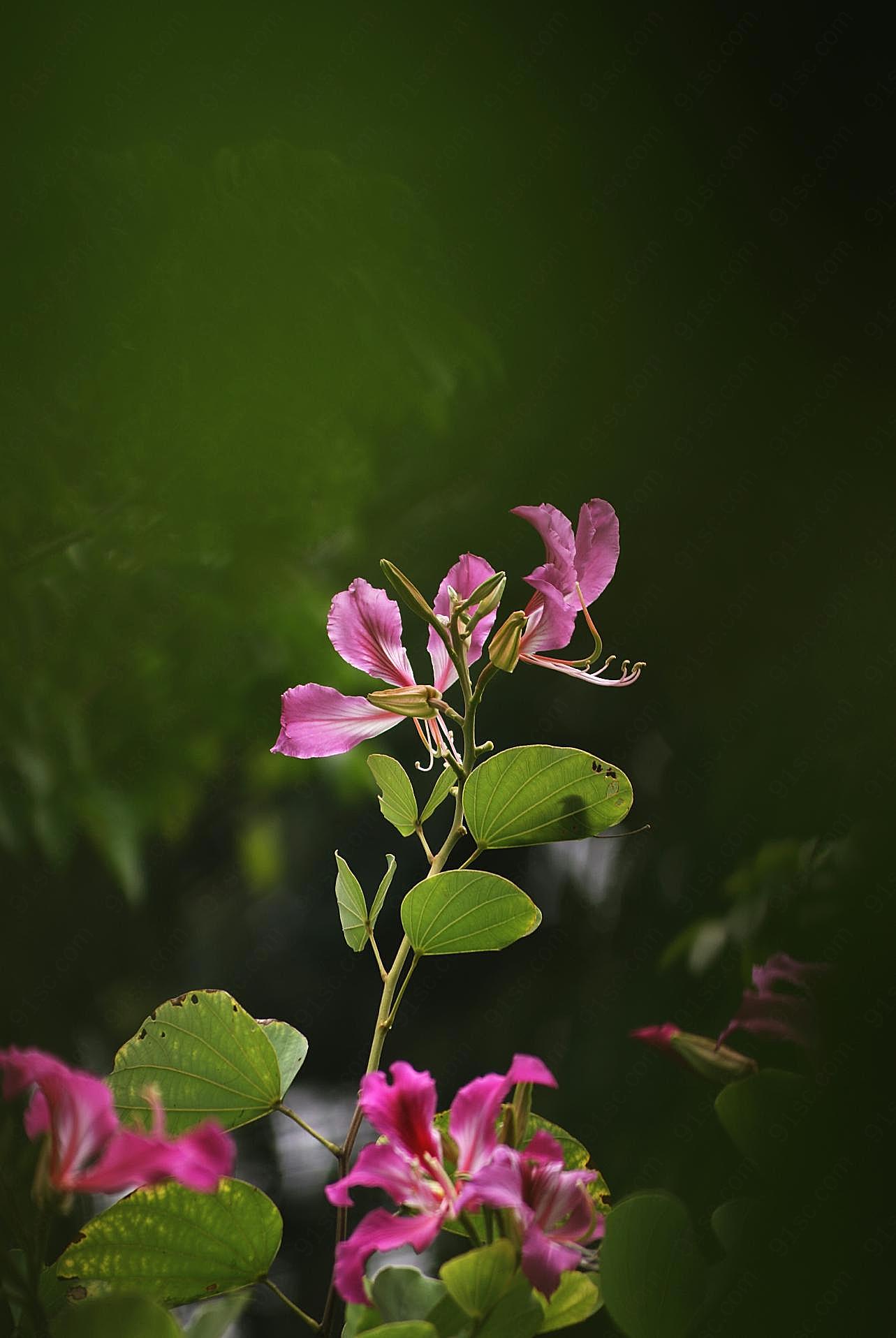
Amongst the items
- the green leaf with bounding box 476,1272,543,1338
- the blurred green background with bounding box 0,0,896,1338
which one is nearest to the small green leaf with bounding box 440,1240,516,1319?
the green leaf with bounding box 476,1272,543,1338

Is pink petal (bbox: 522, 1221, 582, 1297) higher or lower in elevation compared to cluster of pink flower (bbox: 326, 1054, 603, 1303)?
lower

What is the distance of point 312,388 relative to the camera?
0.83 meters

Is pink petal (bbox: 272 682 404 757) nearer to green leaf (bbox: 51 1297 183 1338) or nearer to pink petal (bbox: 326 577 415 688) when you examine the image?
pink petal (bbox: 326 577 415 688)

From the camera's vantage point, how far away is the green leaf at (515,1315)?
0.23 metres

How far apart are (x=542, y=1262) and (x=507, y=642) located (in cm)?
16

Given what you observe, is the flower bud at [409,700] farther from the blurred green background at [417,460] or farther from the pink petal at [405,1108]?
the blurred green background at [417,460]

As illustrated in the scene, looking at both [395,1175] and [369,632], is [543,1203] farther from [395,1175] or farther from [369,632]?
[369,632]

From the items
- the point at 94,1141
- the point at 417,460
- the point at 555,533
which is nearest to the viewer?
the point at 94,1141

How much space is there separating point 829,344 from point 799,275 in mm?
61

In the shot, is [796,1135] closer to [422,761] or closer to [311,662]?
[422,761]

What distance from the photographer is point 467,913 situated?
302mm

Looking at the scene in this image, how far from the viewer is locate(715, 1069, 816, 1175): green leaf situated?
0.30 m

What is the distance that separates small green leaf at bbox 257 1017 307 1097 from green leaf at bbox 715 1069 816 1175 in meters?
0.13

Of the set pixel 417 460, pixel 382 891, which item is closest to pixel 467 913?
pixel 382 891
